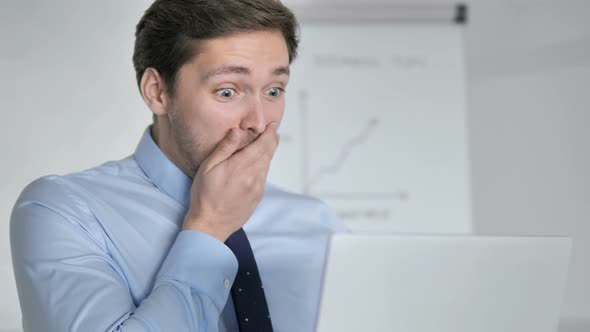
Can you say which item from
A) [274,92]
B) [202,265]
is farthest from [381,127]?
[202,265]

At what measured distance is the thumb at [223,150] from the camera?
1.39 m

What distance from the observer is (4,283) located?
267 centimetres

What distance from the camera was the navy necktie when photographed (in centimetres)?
136

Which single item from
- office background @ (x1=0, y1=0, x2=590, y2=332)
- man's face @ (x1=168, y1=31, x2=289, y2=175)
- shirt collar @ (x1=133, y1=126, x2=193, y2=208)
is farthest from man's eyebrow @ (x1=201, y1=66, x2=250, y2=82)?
office background @ (x1=0, y1=0, x2=590, y2=332)

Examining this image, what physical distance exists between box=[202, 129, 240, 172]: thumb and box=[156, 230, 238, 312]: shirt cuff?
0.17 meters

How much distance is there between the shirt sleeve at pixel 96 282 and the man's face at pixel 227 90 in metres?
0.28

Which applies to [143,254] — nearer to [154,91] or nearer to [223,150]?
[223,150]

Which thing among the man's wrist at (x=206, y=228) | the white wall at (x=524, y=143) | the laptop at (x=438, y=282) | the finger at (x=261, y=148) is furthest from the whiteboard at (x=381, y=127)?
the laptop at (x=438, y=282)

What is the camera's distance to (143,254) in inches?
55.9

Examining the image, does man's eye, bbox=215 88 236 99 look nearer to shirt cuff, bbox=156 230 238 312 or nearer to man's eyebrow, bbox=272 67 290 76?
man's eyebrow, bbox=272 67 290 76

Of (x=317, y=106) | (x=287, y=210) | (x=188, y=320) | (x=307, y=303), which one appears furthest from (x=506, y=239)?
(x=317, y=106)

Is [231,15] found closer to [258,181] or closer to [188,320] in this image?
[258,181]

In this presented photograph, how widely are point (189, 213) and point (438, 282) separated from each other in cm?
Result: 59

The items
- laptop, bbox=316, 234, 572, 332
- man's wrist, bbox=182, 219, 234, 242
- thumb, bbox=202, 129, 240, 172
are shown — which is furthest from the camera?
thumb, bbox=202, 129, 240, 172
